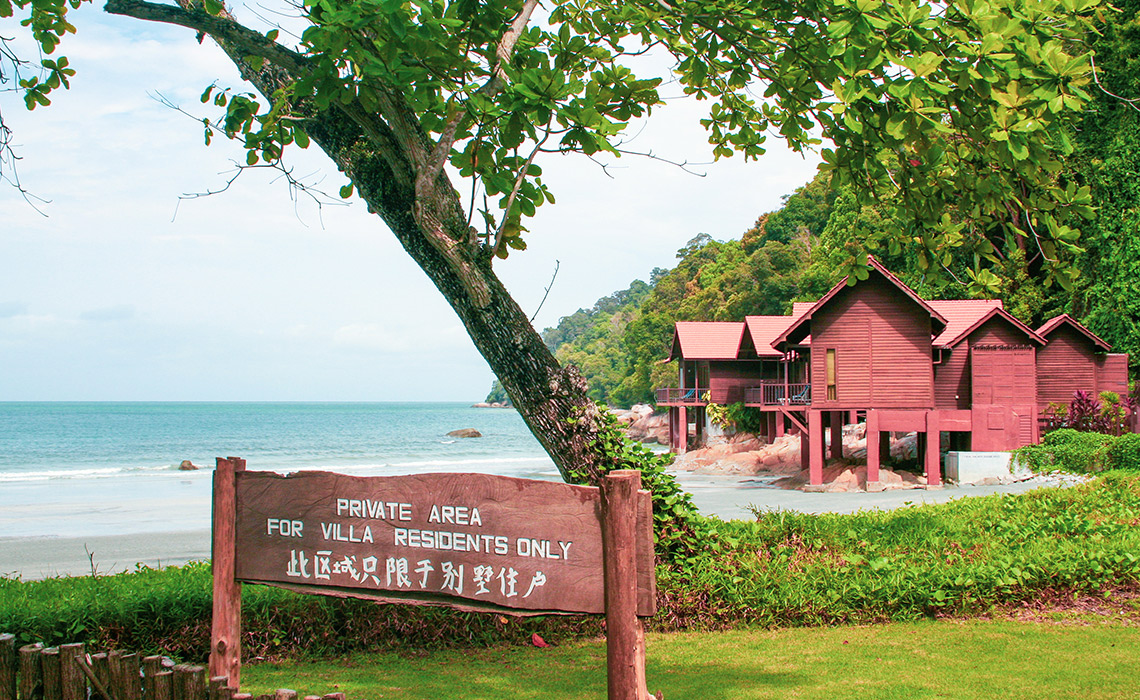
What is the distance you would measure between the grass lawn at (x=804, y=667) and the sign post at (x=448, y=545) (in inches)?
57.5

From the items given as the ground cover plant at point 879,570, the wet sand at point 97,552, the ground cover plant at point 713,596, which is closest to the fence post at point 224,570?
the ground cover plant at point 713,596

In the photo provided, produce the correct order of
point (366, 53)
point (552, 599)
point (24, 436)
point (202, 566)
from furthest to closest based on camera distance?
point (24, 436)
point (202, 566)
point (366, 53)
point (552, 599)

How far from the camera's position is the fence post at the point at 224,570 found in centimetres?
493

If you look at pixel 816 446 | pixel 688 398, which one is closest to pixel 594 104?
pixel 816 446

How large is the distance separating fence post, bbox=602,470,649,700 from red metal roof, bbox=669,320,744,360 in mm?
45439

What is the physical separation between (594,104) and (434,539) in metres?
2.53

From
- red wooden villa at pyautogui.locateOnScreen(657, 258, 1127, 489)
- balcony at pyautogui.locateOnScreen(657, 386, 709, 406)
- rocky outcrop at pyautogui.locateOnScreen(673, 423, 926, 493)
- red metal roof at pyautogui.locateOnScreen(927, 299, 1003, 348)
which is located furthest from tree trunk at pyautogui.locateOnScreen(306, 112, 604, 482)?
balcony at pyautogui.locateOnScreen(657, 386, 709, 406)

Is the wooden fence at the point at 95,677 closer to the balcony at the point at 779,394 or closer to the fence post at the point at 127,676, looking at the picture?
the fence post at the point at 127,676

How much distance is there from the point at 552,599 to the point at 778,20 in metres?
4.57

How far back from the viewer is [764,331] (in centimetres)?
4394

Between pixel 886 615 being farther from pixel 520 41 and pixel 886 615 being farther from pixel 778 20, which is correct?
pixel 520 41

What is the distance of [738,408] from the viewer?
159 feet

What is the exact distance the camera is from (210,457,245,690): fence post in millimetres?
4934

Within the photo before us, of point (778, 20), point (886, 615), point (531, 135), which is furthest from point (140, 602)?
point (778, 20)
